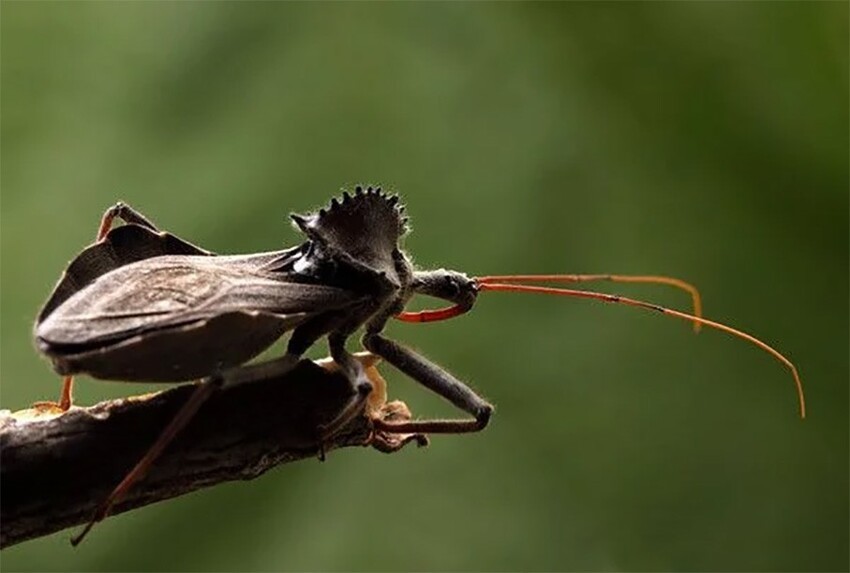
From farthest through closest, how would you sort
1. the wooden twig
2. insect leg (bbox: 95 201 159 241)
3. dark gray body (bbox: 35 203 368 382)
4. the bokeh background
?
the bokeh background → insect leg (bbox: 95 201 159 241) → dark gray body (bbox: 35 203 368 382) → the wooden twig

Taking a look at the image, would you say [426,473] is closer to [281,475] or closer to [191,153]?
[281,475]

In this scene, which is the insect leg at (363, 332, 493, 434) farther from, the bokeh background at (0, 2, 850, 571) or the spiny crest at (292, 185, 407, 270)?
the bokeh background at (0, 2, 850, 571)

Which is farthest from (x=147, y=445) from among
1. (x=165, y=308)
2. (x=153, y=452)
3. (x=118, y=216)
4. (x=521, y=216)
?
(x=521, y=216)

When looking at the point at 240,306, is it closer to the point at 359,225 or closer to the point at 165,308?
the point at 165,308

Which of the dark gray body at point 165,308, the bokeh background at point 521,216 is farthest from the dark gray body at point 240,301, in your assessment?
the bokeh background at point 521,216

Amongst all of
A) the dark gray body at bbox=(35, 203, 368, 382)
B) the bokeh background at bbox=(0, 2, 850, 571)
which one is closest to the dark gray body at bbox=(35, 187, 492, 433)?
the dark gray body at bbox=(35, 203, 368, 382)

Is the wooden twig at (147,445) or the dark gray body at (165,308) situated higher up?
the dark gray body at (165,308)

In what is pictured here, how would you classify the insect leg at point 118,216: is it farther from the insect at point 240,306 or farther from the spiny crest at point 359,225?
the spiny crest at point 359,225

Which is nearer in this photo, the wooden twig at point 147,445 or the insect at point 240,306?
the wooden twig at point 147,445
